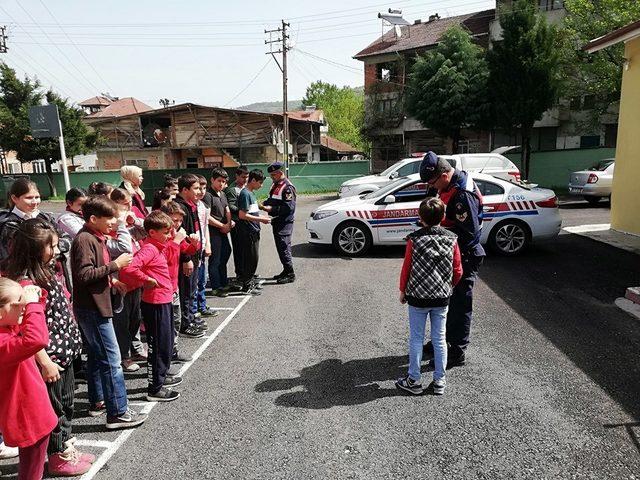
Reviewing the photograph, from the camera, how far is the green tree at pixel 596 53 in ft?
64.4

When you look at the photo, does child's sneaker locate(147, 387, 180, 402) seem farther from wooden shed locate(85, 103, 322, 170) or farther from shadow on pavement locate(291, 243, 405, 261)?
wooden shed locate(85, 103, 322, 170)

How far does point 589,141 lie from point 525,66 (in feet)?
27.4

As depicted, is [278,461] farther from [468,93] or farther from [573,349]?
[468,93]

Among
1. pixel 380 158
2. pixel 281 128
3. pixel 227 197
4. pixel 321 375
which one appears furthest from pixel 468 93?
pixel 321 375

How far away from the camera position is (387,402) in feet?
12.6

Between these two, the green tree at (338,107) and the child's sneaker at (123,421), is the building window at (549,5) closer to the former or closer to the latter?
the child's sneaker at (123,421)

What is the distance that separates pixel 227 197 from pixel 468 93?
20522 millimetres

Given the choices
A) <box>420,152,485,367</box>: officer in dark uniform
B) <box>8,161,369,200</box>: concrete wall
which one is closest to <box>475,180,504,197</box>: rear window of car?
<box>420,152,485,367</box>: officer in dark uniform

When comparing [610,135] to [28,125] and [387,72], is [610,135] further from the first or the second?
[28,125]

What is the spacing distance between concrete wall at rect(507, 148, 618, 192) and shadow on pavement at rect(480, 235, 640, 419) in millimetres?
15396

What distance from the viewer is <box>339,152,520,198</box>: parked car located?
49.4 ft

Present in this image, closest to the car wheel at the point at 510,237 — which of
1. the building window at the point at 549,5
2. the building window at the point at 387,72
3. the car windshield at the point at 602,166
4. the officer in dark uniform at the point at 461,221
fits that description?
the officer in dark uniform at the point at 461,221

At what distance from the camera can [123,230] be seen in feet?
13.5

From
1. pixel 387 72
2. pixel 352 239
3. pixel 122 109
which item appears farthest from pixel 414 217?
pixel 122 109
